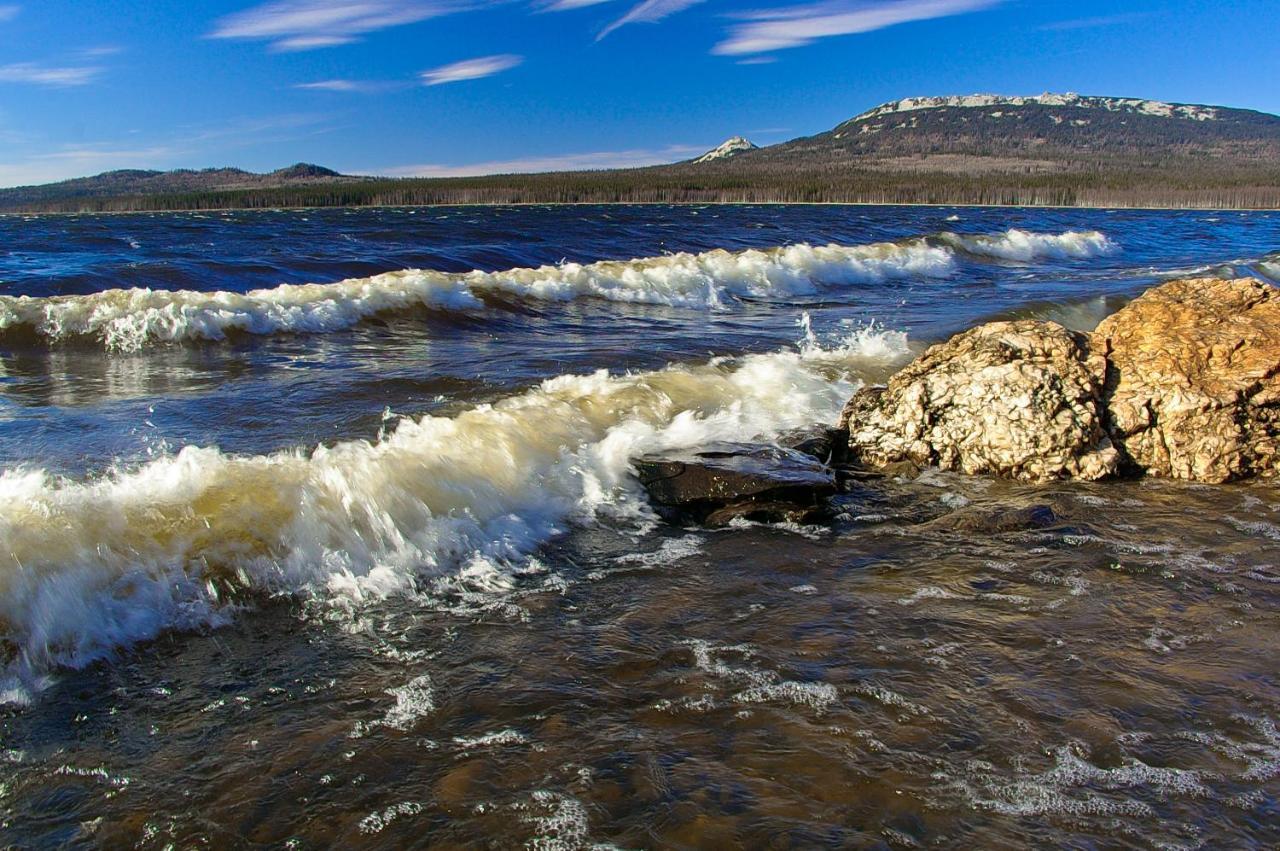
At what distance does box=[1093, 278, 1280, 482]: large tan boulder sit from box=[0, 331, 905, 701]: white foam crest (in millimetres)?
2894

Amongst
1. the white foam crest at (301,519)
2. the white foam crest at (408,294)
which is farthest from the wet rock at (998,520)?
the white foam crest at (408,294)

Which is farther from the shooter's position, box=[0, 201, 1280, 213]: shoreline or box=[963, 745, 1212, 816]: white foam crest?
box=[0, 201, 1280, 213]: shoreline

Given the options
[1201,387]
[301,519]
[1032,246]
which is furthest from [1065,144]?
[301,519]

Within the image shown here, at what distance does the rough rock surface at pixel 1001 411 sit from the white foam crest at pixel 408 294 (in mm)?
9280

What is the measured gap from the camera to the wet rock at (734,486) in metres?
5.75

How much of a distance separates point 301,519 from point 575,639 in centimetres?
202

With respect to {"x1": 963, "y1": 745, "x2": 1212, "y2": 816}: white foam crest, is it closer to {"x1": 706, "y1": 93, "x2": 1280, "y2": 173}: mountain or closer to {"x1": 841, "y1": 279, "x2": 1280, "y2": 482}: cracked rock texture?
{"x1": 841, "y1": 279, "x2": 1280, "y2": 482}: cracked rock texture

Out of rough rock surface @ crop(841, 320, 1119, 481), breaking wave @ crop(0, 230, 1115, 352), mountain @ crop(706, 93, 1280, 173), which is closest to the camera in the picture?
rough rock surface @ crop(841, 320, 1119, 481)

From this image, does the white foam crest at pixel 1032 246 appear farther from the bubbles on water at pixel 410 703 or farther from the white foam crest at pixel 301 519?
the bubbles on water at pixel 410 703

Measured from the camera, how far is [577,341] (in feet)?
40.6

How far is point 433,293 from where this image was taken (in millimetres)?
15016

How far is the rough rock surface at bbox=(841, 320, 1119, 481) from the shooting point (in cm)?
659

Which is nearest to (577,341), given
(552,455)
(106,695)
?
(552,455)

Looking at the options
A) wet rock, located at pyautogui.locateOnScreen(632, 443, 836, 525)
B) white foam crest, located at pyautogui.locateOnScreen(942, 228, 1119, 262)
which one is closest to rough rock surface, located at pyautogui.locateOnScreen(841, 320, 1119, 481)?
wet rock, located at pyautogui.locateOnScreen(632, 443, 836, 525)
